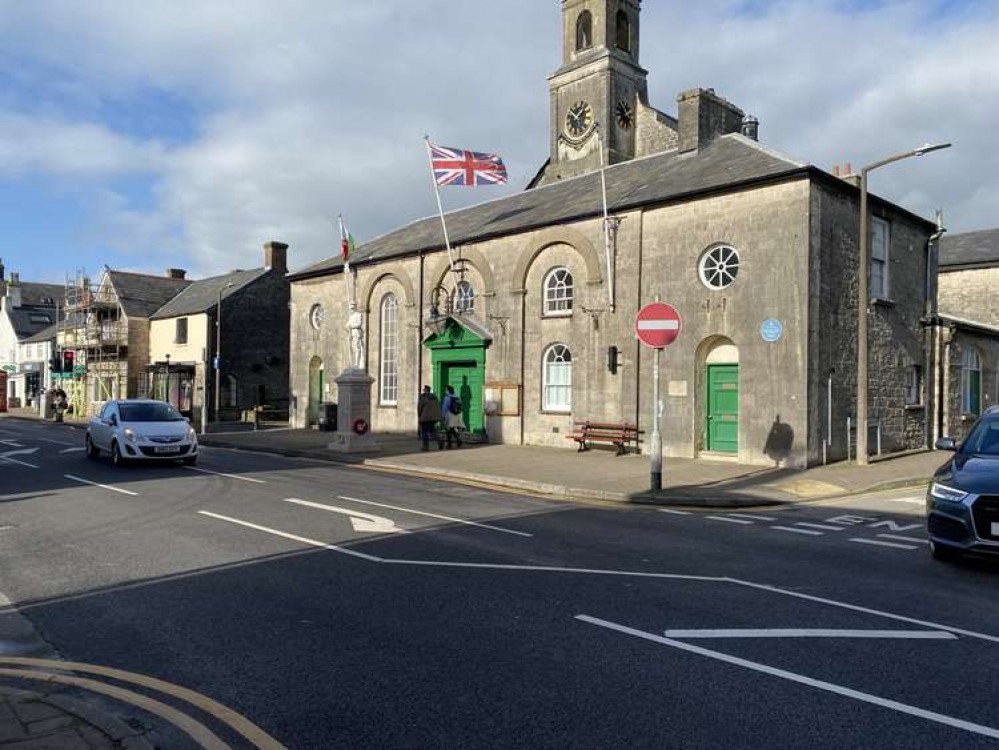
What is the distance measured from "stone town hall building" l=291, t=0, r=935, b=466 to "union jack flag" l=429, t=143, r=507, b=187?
1.65m

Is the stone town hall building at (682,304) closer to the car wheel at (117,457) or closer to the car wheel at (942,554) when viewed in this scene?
the car wheel at (942,554)

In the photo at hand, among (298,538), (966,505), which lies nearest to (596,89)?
(966,505)

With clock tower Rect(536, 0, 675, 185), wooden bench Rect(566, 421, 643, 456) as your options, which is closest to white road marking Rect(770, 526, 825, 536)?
wooden bench Rect(566, 421, 643, 456)

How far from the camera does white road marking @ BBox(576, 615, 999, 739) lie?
3969 millimetres

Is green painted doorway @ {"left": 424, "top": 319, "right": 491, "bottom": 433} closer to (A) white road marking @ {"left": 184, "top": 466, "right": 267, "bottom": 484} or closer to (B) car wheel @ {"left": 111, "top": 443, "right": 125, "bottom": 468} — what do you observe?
(A) white road marking @ {"left": 184, "top": 466, "right": 267, "bottom": 484}

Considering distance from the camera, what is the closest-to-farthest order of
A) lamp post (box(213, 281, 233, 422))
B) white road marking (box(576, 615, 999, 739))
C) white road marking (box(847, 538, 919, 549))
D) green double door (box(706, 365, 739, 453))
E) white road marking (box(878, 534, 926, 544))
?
1. white road marking (box(576, 615, 999, 739))
2. white road marking (box(847, 538, 919, 549))
3. white road marking (box(878, 534, 926, 544))
4. green double door (box(706, 365, 739, 453))
5. lamp post (box(213, 281, 233, 422))

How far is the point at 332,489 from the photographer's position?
510 inches

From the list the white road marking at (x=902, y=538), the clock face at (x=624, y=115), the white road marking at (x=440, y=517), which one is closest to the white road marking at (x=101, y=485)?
the white road marking at (x=440, y=517)

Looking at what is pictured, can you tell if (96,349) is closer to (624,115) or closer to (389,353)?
(389,353)

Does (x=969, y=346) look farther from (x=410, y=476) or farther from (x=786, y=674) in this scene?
(x=786, y=674)

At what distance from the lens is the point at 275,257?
46.2 metres

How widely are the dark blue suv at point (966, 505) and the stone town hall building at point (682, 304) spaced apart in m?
8.33

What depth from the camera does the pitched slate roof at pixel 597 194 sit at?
18406mm

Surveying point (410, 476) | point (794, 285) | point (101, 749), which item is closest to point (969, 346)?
point (794, 285)
